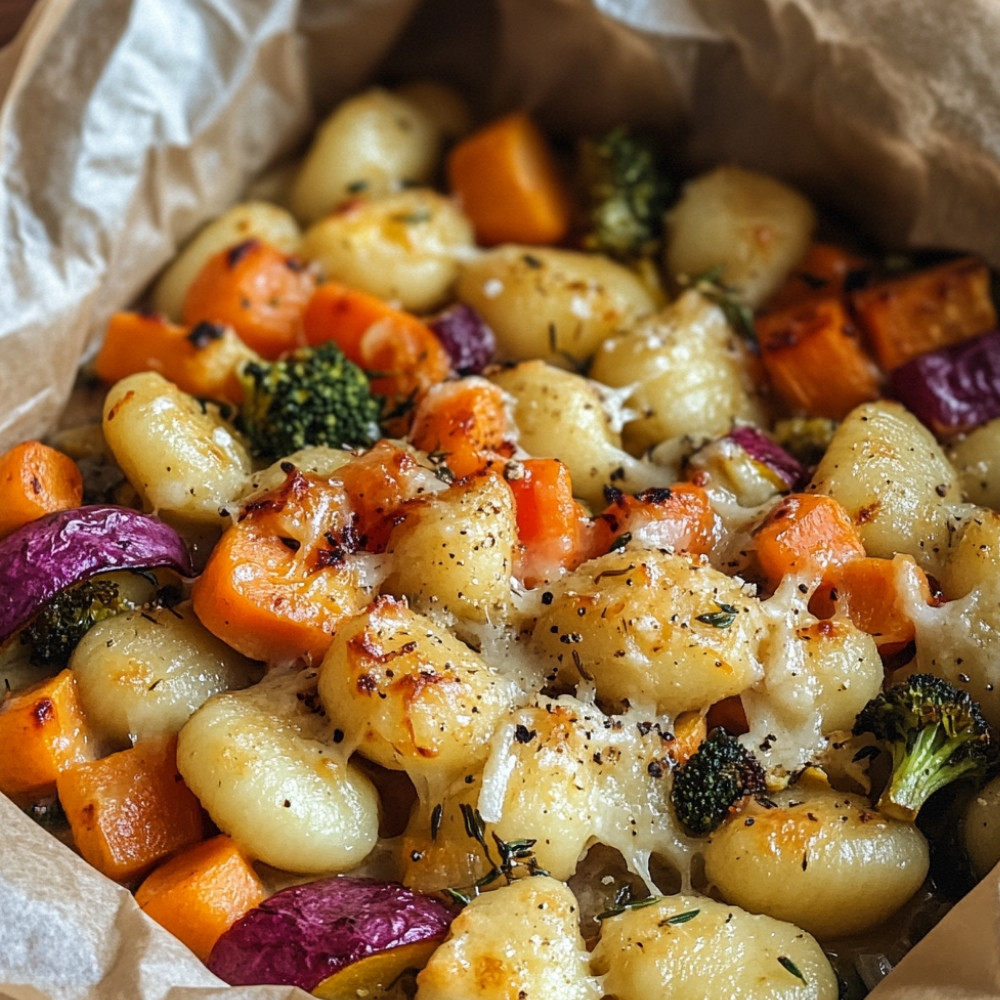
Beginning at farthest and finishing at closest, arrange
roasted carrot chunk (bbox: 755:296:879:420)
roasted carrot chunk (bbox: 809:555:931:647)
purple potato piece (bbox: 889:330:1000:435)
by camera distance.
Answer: roasted carrot chunk (bbox: 755:296:879:420) < purple potato piece (bbox: 889:330:1000:435) < roasted carrot chunk (bbox: 809:555:931:647)

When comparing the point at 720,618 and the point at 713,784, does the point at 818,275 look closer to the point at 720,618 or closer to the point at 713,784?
the point at 720,618

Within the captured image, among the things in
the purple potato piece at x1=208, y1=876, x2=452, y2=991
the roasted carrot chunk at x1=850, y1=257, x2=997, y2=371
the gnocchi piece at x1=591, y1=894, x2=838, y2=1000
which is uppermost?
the roasted carrot chunk at x1=850, y1=257, x2=997, y2=371

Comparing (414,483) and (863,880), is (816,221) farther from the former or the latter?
(863,880)

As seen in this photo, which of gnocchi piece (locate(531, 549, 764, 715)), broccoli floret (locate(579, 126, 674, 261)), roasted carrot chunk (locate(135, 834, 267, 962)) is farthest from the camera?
broccoli floret (locate(579, 126, 674, 261))

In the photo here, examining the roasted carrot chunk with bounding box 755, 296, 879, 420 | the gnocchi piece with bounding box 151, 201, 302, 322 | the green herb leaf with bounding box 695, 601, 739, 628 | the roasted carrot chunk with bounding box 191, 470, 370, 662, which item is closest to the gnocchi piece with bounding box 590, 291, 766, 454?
the roasted carrot chunk with bounding box 755, 296, 879, 420

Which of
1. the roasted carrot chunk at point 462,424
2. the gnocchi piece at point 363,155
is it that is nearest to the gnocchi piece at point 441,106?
the gnocchi piece at point 363,155

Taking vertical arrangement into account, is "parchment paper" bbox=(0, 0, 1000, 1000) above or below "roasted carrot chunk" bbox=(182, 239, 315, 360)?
above

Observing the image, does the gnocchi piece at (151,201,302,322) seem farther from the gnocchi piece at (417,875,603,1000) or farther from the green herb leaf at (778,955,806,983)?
the green herb leaf at (778,955,806,983)

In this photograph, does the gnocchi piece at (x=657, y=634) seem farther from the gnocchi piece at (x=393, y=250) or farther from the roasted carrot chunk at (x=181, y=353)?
the gnocchi piece at (x=393, y=250)
